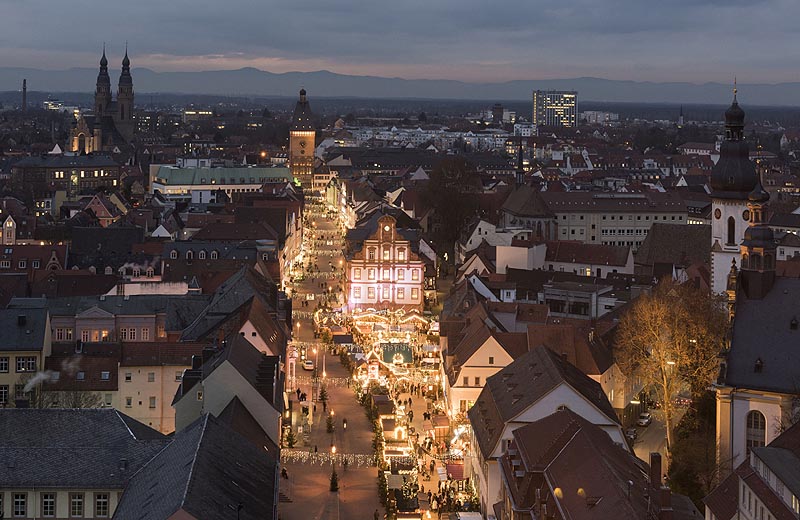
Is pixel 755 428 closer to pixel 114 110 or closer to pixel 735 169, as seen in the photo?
pixel 735 169

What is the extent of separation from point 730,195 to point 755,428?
53.2ft

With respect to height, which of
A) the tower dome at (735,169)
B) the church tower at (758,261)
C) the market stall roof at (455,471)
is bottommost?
the market stall roof at (455,471)

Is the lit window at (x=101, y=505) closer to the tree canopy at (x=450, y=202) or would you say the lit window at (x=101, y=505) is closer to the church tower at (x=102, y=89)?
the tree canopy at (x=450, y=202)

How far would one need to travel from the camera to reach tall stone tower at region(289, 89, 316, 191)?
157 m

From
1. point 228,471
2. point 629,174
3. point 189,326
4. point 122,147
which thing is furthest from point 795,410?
point 122,147

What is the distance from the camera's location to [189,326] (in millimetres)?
48031

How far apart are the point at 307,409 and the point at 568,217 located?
4886 cm

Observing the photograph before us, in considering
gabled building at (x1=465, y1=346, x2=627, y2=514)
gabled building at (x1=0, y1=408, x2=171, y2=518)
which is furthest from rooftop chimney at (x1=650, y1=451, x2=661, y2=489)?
gabled building at (x1=0, y1=408, x2=171, y2=518)

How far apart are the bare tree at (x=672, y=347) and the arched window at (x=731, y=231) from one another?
6.70 meters

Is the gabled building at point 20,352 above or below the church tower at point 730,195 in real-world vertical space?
below

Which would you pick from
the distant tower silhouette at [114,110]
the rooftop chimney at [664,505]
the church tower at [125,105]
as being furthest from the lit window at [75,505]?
the church tower at [125,105]

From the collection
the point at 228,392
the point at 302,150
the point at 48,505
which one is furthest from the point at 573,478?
the point at 302,150

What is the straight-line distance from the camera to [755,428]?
35344mm

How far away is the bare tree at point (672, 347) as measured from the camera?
1590 inches
